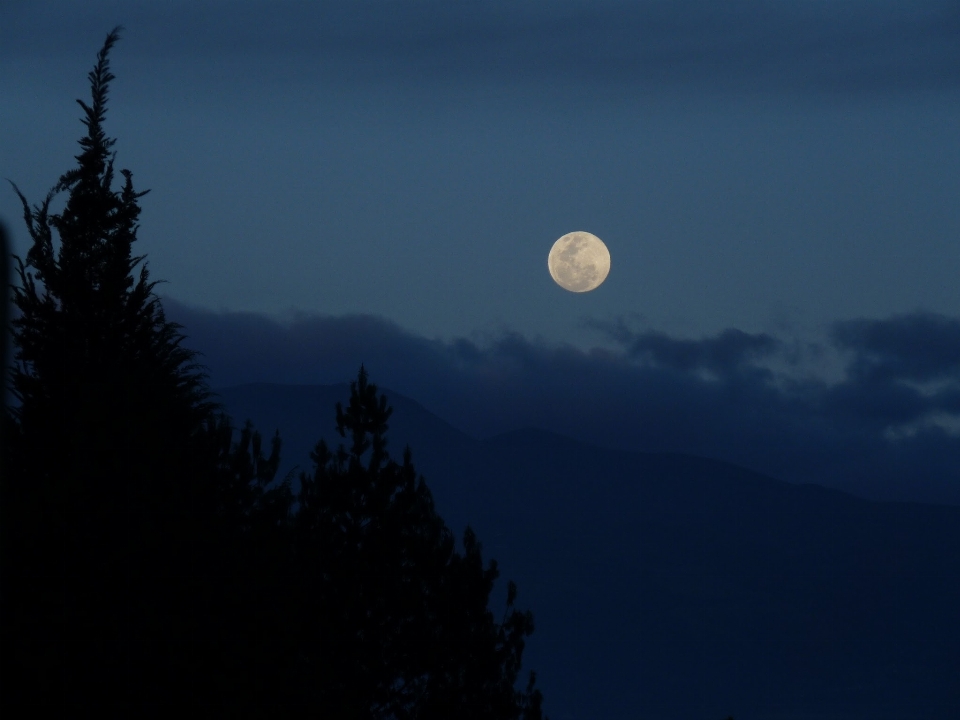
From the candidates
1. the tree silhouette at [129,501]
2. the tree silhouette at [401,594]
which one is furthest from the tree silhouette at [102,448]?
the tree silhouette at [401,594]

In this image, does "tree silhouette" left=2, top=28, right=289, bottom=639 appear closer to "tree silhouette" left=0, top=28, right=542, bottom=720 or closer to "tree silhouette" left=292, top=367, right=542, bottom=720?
"tree silhouette" left=0, top=28, right=542, bottom=720

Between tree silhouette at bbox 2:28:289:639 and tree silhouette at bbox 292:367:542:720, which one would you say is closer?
tree silhouette at bbox 2:28:289:639

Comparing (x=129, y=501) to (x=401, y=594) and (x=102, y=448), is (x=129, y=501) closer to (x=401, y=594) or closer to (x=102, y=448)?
(x=102, y=448)

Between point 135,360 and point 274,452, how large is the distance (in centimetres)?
529

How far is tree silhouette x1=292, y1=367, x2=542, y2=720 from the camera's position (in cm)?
2433

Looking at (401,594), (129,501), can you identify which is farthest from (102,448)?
(401,594)

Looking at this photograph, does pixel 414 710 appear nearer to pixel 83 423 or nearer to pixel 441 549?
pixel 441 549

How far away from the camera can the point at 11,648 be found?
30.9ft

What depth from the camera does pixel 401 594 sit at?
81.7 feet

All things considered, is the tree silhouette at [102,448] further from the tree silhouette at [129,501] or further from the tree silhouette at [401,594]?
the tree silhouette at [401,594]

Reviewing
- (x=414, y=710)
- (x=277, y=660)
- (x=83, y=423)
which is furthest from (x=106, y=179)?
(x=414, y=710)

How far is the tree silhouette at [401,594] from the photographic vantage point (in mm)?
24328

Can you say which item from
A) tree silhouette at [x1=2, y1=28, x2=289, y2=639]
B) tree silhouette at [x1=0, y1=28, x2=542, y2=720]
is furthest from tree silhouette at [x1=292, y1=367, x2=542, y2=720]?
tree silhouette at [x1=2, y1=28, x2=289, y2=639]

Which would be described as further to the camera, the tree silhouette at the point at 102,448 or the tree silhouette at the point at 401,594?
the tree silhouette at the point at 401,594
